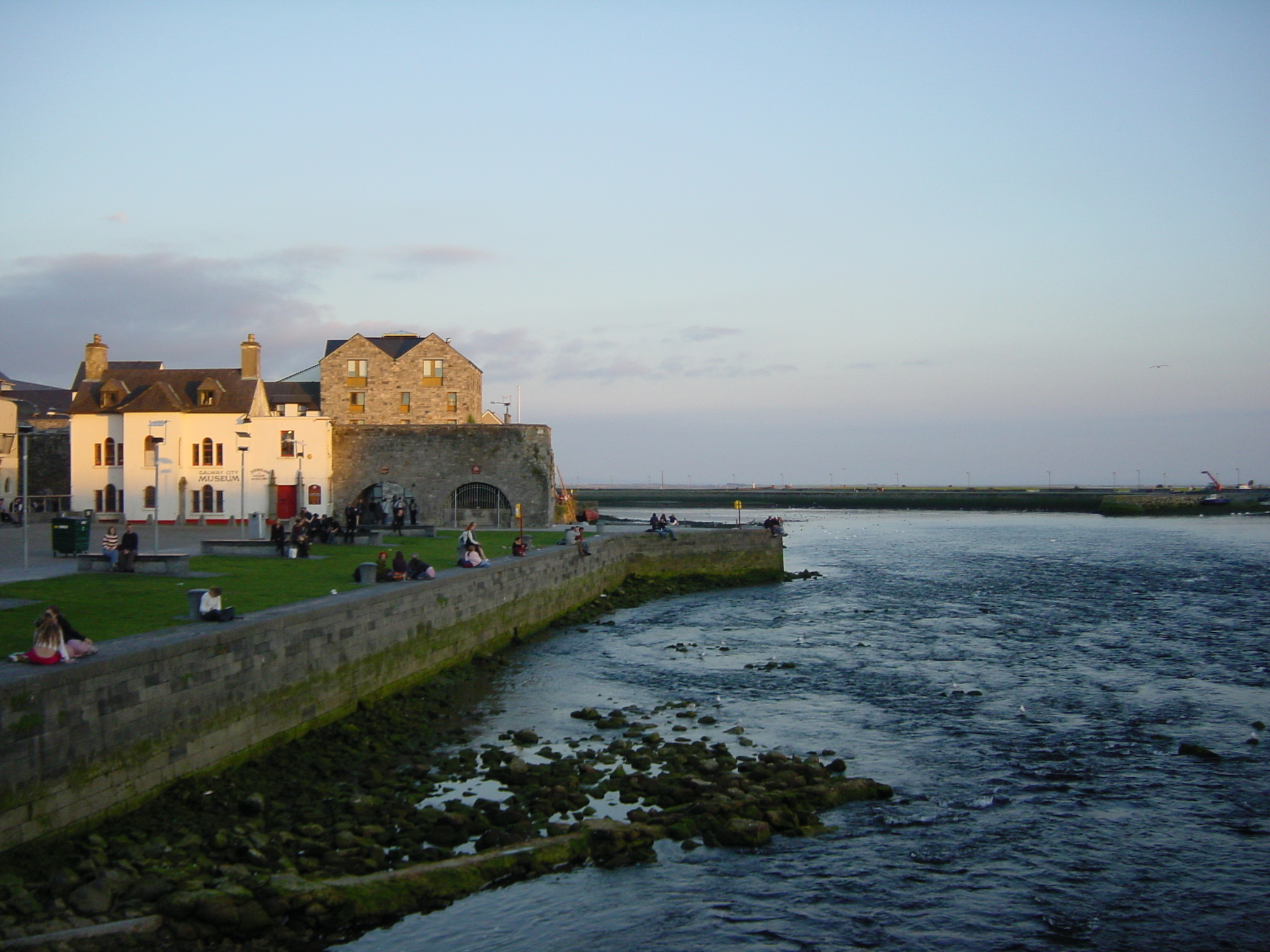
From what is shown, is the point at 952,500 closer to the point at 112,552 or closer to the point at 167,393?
the point at 167,393

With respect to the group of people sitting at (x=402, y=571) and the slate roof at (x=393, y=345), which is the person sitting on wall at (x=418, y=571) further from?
the slate roof at (x=393, y=345)

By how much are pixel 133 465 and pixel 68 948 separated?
4211 cm

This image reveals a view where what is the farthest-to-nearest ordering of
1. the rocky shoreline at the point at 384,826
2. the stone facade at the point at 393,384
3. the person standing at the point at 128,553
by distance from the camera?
1. the stone facade at the point at 393,384
2. the person standing at the point at 128,553
3. the rocky shoreline at the point at 384,826

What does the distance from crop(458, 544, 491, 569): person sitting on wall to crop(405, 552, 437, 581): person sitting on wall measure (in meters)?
2.57

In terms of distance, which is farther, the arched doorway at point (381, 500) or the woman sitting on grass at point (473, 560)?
the arched doorway at point (381, 500)

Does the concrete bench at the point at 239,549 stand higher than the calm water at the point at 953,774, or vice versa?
the concrete bench at the point at 239,549

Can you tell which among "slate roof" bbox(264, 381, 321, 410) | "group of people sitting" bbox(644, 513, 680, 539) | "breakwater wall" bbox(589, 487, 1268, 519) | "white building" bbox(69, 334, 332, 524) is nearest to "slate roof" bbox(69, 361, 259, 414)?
"white building" bbox(69, 334, 332, 524)

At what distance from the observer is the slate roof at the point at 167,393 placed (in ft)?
156

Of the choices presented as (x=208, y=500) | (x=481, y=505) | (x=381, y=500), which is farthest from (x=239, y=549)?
(x=208, y=500)

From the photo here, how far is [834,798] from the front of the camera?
50.0ft

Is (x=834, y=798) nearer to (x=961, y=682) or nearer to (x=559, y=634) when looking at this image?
(x=961, y=682)

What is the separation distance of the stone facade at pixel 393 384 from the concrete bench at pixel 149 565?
1519 inches

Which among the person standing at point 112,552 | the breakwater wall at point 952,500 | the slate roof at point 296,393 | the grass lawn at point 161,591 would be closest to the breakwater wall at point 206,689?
the grass lawn at point 161,591

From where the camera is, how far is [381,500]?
4834 cm
